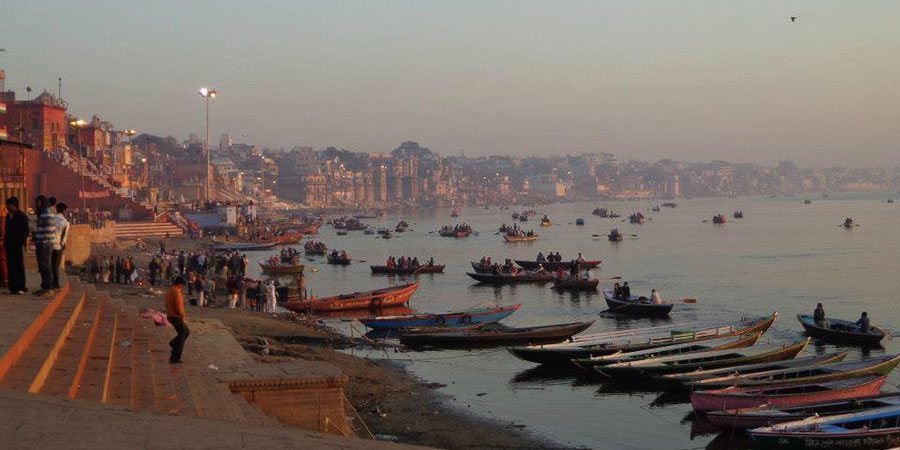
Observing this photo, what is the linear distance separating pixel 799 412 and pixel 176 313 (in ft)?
29.1

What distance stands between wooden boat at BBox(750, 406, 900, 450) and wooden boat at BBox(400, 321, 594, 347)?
1085 centimetres

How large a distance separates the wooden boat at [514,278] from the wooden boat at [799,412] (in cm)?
2849

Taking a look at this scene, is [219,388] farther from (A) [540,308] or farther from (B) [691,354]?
(A) [540,308]

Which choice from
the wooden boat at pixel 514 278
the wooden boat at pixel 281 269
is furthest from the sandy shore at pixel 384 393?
the wooden boat at pixel 281 269

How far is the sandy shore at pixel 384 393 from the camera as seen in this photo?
577 inches

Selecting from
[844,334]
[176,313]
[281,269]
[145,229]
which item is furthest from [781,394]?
[145,229]

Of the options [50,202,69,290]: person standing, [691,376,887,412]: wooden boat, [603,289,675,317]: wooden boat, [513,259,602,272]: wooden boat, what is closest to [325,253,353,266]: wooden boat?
[513,259,602,272]: wooden boat

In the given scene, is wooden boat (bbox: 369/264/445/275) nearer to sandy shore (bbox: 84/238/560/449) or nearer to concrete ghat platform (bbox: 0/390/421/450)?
sandy shore (bbox: 84/238/560/449)

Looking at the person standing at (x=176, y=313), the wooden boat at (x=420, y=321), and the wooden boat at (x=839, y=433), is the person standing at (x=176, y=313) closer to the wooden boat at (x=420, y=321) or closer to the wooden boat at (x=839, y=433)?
the wooden boat at (x=839, y=433)

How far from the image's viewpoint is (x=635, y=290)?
4328 centimetres

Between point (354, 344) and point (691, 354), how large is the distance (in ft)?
25.0

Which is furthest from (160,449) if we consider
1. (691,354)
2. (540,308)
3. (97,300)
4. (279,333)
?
(540,308)

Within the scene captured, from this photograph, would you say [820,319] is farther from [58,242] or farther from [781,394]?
[58,242]

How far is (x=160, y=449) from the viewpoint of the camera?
19.3ft
